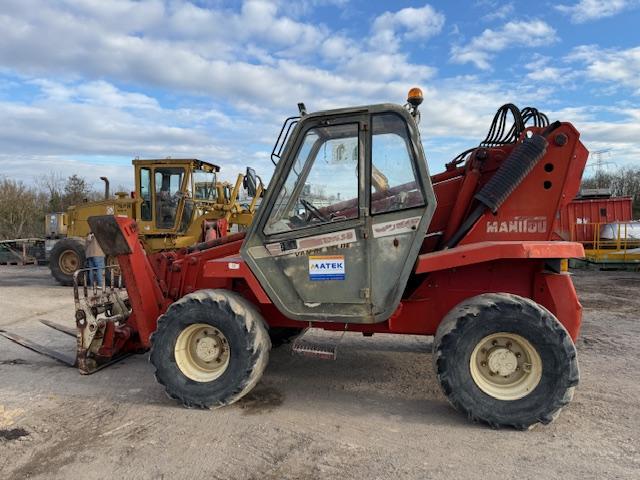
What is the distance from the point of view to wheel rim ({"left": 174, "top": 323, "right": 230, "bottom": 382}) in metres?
4.32

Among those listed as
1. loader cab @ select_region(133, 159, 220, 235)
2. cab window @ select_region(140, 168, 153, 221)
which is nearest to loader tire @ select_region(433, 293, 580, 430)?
loader cab @ select_region(133, 159, 220, 235)

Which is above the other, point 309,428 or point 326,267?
point 326,267

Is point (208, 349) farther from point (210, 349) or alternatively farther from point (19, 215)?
point (19, 215)

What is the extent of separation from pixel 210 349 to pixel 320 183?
5.87 ft

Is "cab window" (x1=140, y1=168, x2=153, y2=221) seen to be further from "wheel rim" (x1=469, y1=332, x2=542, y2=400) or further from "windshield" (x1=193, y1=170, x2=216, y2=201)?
"wheel rim" (x1=469, y1=332, x2=542, y2=400)

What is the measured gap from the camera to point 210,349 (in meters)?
4.37

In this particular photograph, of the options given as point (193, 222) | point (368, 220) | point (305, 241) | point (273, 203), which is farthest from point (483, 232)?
point (193, 222)

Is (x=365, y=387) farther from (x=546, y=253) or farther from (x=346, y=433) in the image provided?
(x=546, y=253)

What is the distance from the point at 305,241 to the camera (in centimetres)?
412

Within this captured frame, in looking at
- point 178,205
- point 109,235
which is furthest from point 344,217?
point 178,205

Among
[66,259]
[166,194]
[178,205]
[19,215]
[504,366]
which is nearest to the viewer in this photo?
[504,366]

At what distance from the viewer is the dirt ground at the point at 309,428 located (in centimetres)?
322

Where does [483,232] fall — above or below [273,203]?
below

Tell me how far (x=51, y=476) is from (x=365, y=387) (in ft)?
8.84
